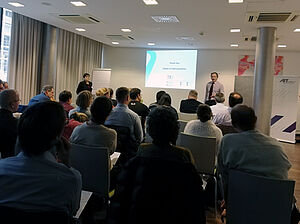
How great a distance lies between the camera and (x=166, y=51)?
35.1ft

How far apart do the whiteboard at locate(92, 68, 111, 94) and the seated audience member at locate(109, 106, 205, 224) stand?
366 inches

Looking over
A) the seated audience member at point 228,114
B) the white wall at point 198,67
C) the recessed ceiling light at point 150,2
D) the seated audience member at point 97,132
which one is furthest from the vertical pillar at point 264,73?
the seated audience member at point 97,132

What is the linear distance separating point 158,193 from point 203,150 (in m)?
1.85

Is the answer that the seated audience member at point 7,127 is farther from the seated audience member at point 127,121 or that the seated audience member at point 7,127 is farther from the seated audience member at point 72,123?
the seated audience member at point 127,121

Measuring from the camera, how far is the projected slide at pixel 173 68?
34.0ft

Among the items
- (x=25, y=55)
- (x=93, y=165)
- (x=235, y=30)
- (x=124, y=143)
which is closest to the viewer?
(x=93, y=165)

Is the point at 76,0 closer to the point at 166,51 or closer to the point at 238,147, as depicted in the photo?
the point at 238,147

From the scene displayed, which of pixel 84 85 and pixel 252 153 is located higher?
pixel 84 85

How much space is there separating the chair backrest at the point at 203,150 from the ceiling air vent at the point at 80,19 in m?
4.43

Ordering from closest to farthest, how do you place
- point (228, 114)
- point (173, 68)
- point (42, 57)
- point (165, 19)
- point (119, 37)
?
point (228, 114) → point (165, 19) → point (42, 57) → point (119, 37) → point (173, 68)

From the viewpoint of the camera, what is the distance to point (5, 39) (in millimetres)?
7359

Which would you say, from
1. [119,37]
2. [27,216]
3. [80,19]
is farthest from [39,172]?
[119,37]

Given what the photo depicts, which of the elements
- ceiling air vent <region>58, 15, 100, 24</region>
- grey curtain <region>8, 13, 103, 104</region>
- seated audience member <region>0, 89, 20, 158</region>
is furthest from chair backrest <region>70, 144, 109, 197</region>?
grey curtain <region>8, 13, 103, 104</region>

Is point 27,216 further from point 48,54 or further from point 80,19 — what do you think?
point 48,54
